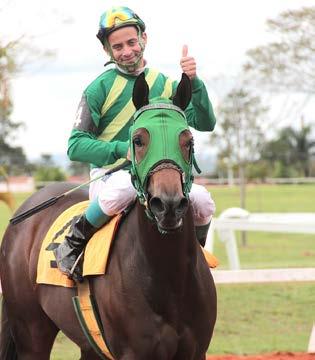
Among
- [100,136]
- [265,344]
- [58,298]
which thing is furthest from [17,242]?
[265,344]

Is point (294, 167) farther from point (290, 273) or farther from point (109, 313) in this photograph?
point (109, 313)

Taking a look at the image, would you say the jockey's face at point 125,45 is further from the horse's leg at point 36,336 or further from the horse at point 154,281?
the horse's leg at point 36,336

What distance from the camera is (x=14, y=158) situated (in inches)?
1875

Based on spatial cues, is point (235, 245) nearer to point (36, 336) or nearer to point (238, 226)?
point (238, 226)

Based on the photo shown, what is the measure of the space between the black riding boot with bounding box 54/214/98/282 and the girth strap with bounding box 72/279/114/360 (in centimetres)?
8

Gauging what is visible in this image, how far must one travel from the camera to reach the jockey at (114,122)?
4.08 metres

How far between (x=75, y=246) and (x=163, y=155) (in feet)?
3.69

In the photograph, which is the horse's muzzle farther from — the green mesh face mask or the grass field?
the grass field

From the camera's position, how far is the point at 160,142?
3455mm

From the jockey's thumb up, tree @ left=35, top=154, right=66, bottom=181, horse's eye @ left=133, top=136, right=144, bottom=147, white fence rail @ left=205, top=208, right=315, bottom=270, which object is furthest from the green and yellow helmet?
tree @ left=35, top=154, right=66, bottom=181

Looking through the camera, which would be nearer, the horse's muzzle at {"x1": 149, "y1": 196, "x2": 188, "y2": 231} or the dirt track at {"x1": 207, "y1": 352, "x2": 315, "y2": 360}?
the horse's muzzle at {"x1": 149, "y1": 196, "x2": 188, "y2": 231}

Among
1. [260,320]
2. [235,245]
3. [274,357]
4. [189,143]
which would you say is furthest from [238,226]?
[189,143]

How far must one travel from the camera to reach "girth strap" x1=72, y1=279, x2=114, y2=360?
4.11m

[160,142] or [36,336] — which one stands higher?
[160,142]
